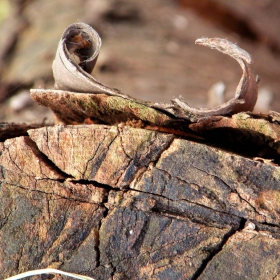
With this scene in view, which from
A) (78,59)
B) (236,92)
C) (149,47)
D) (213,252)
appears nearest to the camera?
(213,252)

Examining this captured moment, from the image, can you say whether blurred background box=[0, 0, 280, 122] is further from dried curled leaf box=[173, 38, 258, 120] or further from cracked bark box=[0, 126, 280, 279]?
cracked bark box=[0, 126, 280, 279]

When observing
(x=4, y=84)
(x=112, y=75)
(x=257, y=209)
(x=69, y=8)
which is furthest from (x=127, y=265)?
(x=69, y=8)

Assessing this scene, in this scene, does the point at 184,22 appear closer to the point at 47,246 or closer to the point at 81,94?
the point at 81,94

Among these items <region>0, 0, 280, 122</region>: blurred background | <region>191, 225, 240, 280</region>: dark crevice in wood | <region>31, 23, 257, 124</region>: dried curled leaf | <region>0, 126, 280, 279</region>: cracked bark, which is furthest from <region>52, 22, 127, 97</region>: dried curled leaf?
<region>0, 0, 280, 122</region>: blurred background

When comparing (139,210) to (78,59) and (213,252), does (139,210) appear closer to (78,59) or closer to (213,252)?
(213,252)

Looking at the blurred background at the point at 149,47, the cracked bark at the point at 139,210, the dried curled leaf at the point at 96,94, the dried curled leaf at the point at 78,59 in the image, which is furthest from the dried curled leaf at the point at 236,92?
the blurred background at the point at 149,47

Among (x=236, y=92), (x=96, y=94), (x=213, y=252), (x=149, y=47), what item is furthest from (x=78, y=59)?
(x=149, y=47)

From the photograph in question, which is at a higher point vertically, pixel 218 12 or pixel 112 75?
pixel 218 12
